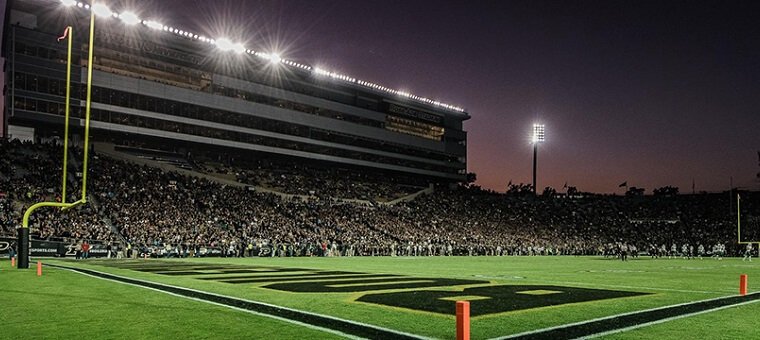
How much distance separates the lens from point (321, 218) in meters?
54.5

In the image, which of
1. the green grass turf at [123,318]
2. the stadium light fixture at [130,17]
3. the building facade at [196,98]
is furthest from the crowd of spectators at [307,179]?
the green grass turf at [123,318]

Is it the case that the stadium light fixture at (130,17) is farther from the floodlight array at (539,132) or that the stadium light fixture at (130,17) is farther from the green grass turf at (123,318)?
the floodlight array at (539,132)

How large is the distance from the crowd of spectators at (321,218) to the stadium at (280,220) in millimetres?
242

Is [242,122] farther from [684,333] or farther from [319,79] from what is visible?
[684,333]

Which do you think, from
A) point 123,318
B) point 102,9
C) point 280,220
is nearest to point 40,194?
point 102,9

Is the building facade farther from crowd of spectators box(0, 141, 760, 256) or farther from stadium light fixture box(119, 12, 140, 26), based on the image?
crowd of spectators box(0, 141, 760, 256)

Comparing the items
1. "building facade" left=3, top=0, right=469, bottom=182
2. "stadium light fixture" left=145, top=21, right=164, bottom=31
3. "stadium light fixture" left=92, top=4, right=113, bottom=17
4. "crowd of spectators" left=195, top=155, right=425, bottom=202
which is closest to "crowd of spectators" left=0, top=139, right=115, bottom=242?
"building facade" left=3, top=0, right=469, bottom=182

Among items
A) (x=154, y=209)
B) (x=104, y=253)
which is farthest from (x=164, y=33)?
(x=104, y=253)

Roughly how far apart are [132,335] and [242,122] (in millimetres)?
59421

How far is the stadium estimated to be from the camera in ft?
31.8

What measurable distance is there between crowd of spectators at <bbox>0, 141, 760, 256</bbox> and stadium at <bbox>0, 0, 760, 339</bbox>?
0.24m

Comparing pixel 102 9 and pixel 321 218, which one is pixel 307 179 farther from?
pixel 102 9

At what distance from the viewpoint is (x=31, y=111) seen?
163 feet

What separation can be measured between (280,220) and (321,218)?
5.46 metres
